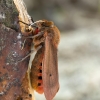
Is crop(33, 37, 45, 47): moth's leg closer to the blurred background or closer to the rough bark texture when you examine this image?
the rough bark texture

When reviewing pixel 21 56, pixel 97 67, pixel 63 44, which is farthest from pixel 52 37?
pixel 63 44

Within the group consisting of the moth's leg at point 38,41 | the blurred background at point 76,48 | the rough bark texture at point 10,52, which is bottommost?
the rough bark texture at point 10,52

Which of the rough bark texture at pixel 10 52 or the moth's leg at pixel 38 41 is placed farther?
the moth's leg at pixel 38 41

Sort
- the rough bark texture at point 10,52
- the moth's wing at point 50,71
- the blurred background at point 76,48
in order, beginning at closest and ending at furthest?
the rough bark texture at point 10,52 → the moth's wing at point 50,71 → the blurred background at point 76,48

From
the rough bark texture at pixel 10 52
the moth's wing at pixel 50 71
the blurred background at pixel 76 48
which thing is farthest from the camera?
Answer: the blurred background at pixel 76 48

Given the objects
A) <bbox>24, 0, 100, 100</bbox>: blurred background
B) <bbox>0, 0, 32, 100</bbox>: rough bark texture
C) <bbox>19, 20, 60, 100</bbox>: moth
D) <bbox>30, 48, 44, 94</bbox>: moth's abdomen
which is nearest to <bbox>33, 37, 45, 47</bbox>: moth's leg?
<bbox>19, 20, 60, 100</bbox>: moth

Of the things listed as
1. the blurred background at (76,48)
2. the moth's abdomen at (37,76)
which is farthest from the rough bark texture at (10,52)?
the blurred background at (76,48)

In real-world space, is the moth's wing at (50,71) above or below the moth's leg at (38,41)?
below

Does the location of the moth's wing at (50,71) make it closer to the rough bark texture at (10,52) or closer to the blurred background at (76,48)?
the rough bark texture at (10,52)
